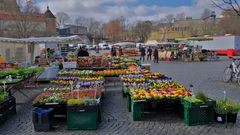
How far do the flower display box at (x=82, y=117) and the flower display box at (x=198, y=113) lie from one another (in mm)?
2184

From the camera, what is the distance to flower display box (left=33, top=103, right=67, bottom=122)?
7.27m

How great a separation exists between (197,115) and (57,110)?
357 cm

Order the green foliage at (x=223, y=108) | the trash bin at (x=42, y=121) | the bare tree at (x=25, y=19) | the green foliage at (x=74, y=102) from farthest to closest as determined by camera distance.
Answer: the bare tree at (x=25, y=19), the green foliage at (x=223, y=108), the green foliage at (x=74, y=102), the trash bin at (x=42, y=121)

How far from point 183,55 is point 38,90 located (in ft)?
77.9

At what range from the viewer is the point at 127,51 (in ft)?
153

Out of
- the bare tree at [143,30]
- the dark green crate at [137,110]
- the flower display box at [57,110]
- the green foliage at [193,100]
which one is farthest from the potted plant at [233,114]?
the bare tree at [143,30]

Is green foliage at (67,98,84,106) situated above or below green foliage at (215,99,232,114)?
above

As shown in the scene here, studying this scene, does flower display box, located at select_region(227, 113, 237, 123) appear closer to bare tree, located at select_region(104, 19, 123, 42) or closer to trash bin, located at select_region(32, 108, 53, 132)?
trash bin, located at select_region(32, 108, 53, 132)

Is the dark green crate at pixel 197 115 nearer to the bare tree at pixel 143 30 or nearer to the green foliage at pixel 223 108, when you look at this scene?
the green foliage at pixel 223 108

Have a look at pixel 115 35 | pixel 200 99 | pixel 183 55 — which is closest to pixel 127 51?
pixel 183 55

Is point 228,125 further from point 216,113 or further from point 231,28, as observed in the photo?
point 231,28

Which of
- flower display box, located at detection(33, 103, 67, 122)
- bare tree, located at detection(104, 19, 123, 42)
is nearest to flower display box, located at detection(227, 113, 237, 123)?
flower display box, located at detection(33, 103, 67, 122)

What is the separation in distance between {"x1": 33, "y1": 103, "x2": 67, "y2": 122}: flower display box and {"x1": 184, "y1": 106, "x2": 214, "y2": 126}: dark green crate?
9.99 feet

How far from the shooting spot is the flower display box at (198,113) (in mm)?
6887
